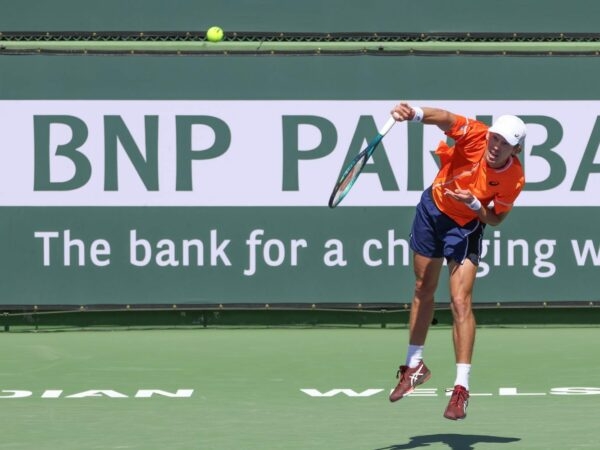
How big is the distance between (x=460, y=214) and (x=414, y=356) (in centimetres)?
86

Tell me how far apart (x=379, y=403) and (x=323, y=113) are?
391cm

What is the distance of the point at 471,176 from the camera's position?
26.6 feet

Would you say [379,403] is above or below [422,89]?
below

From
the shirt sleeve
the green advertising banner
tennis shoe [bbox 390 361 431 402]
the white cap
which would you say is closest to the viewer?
the white cap

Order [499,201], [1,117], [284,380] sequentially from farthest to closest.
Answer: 1. [1,117]
2. [284,380]
3. [499,201]

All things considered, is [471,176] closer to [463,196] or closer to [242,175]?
[463,196]

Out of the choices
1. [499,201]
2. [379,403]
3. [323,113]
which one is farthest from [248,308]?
[499,201]

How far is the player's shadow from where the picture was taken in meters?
7.48

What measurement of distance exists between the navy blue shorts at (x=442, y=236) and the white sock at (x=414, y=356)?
53cm

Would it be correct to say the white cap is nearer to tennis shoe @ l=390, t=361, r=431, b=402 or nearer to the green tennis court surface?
tennis shoe @ l=390, t=361, r=431, b=402

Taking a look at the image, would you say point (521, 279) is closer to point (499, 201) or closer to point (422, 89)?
point (422, 89)

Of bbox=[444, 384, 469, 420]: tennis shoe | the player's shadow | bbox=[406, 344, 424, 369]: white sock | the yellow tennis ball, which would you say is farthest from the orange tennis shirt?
the yellow tennis ball

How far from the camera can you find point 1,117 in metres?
12.2

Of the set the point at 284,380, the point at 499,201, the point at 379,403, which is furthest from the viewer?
the point at 284,380
